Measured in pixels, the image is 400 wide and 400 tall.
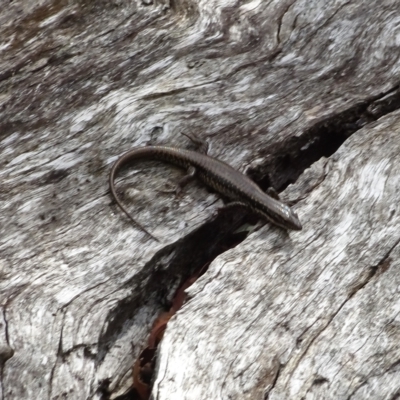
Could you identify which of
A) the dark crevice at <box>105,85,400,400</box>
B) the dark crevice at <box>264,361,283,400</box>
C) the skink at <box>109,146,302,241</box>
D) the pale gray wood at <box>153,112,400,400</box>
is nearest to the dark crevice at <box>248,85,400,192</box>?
the dark crevice at <box>105,85,400,400</box>

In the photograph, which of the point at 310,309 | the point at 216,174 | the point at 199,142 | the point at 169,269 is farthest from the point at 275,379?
the point at 199,142

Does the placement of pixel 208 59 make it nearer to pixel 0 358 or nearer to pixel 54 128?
pixel 54 128

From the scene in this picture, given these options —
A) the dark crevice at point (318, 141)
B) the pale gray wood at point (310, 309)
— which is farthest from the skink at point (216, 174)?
the pale gray wood at point (310, 309)

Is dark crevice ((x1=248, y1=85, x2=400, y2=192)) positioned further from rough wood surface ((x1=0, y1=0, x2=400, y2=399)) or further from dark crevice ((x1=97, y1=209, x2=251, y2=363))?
dark crevice ((x1=97, y1=209, x2=251, y2=363))

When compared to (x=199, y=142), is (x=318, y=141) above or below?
below

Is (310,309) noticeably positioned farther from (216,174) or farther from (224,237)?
(216,174)

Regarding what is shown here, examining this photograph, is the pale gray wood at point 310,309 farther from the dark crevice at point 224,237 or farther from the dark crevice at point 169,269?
the dark crevice at point 169,269
